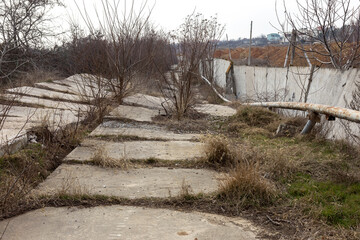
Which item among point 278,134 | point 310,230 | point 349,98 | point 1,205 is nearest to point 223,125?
point 278,134

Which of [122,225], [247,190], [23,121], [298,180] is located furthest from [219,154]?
[23,121]

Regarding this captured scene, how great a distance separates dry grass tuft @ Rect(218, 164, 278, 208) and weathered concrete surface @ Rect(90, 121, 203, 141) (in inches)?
89.6

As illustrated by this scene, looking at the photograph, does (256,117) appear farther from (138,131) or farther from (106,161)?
(106,161)

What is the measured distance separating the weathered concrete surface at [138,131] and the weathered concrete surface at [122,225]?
8.24 feet

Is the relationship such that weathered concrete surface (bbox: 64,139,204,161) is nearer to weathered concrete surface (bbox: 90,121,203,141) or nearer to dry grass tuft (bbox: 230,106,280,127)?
weathered concrete surface (bbox: 90,121,203,141)

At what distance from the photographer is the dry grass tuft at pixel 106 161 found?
3.75m

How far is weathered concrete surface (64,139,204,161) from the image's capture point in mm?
4047

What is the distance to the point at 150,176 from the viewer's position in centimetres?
350

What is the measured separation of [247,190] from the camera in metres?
2.84

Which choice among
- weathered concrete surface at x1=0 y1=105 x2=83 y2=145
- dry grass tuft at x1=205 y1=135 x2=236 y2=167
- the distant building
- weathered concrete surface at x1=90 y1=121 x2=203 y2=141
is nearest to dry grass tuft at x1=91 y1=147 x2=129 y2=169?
weathered concrete surface at x1=0 y1=105 x2=83 y2=145

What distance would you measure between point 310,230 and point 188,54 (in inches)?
196

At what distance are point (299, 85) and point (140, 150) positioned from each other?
12.8ft

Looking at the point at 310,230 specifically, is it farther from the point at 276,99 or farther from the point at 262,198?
the point at 276,99

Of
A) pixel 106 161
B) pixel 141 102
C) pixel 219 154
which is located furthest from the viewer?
pixel 141 102
